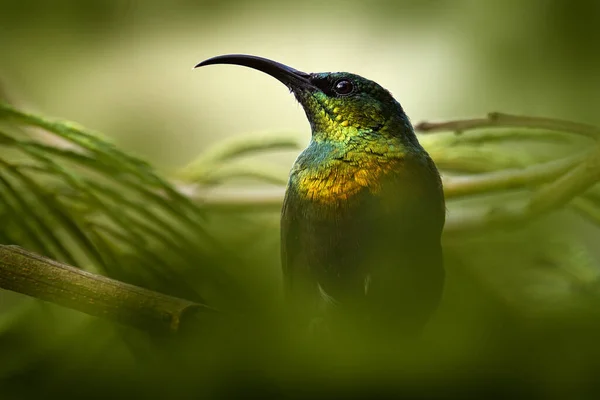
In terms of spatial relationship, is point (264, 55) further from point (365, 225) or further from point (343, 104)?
point (365, 225)

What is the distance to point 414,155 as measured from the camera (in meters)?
1.49

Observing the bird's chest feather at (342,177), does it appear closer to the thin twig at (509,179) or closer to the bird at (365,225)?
the bird at (365,225)

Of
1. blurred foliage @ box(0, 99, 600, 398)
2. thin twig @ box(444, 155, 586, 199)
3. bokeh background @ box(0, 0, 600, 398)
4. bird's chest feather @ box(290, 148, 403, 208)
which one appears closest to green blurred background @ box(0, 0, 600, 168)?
bokeh background @ box(0, 0, 600, 398)

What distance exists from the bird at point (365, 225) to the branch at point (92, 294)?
0.70 metres

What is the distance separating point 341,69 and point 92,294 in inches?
96.2

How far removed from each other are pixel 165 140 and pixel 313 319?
3121 millimetres

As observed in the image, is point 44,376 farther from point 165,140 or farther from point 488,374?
point 165,140

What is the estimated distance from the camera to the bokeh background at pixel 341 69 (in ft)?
1.39

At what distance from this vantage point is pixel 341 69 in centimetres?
298

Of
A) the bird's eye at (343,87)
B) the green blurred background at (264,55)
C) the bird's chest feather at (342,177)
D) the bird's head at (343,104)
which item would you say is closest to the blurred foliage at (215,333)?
the bird's chest feather at (342,177)

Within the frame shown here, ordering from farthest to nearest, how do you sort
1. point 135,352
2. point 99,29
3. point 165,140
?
point 165,140, point 99,29, point 135,352

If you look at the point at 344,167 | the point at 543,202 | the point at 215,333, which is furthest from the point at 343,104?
the point at 215,333

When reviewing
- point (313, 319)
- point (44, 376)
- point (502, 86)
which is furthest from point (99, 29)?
point (44, 376)

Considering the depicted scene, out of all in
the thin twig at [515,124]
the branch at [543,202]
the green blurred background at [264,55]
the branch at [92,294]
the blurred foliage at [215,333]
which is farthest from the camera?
the green blurred background at [264,55]
